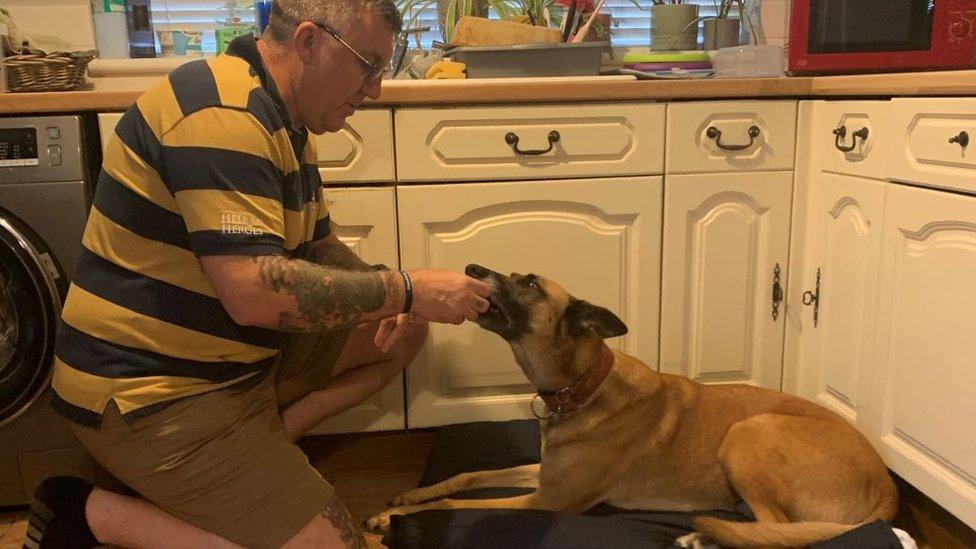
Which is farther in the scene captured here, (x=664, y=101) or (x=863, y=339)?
(x=664, y=101)

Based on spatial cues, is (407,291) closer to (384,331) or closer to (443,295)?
(443,295)

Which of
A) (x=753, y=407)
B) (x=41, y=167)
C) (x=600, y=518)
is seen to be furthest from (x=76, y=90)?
(x=753, y=407)

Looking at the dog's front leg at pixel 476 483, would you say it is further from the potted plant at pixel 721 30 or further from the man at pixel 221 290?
the potted plant at pixel 721 30

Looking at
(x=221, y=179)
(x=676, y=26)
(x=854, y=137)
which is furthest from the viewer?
(x=676, y=26)

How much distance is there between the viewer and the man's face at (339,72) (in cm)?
144

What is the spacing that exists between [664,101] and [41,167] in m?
1.57

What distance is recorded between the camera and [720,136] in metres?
2.19

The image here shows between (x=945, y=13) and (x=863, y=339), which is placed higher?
(x=945, y=13)

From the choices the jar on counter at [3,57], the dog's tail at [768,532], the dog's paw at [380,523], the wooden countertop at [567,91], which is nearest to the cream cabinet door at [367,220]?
the wooden countertop at [567,91]

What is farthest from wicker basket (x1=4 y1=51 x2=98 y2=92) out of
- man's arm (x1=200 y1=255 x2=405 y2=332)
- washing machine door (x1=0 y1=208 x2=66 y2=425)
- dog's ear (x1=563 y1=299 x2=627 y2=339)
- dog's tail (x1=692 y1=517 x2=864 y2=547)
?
dog's tail (x1=692 y1=517 x2=864 y2=547)

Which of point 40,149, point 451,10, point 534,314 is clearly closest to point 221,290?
point 534,314

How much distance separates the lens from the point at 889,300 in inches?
75.2

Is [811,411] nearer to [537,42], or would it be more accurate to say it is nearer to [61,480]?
[537,42]

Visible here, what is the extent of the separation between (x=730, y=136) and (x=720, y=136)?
0.10ft
